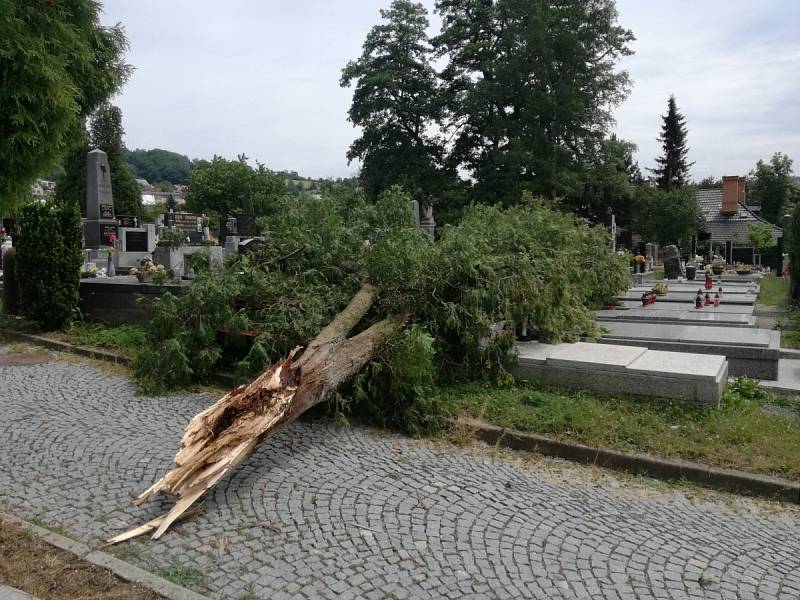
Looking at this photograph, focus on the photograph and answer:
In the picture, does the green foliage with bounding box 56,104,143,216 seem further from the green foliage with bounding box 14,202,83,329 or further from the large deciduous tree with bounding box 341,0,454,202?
the green foliage with bounding box 14,202,83,329

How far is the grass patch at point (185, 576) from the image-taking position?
9.85 feet

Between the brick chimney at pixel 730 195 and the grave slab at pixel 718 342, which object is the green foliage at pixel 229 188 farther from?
the grave slab at pixel 718 342

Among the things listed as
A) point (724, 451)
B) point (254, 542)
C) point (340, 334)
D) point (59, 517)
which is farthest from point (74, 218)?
point (724, 451)

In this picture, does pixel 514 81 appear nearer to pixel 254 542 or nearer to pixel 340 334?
pixel 340 334

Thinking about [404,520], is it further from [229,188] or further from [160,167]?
[160,167]

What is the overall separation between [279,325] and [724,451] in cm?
405

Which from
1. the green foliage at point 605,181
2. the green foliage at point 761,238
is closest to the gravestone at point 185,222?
the green foliage at point 605,181

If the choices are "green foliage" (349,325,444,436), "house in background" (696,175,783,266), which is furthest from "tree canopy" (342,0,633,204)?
"green foliage" (349,325,444,436)

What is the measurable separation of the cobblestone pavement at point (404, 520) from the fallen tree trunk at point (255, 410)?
199 mm

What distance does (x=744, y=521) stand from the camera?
12.5ft

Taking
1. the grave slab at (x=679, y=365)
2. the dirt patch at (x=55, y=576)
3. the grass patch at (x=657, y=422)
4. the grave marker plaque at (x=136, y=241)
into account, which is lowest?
the dirt patch at (x=55, y=576)

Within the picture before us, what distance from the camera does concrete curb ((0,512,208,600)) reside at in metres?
2.89

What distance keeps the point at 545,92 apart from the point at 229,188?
108 ft

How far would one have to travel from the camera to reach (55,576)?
306cm
